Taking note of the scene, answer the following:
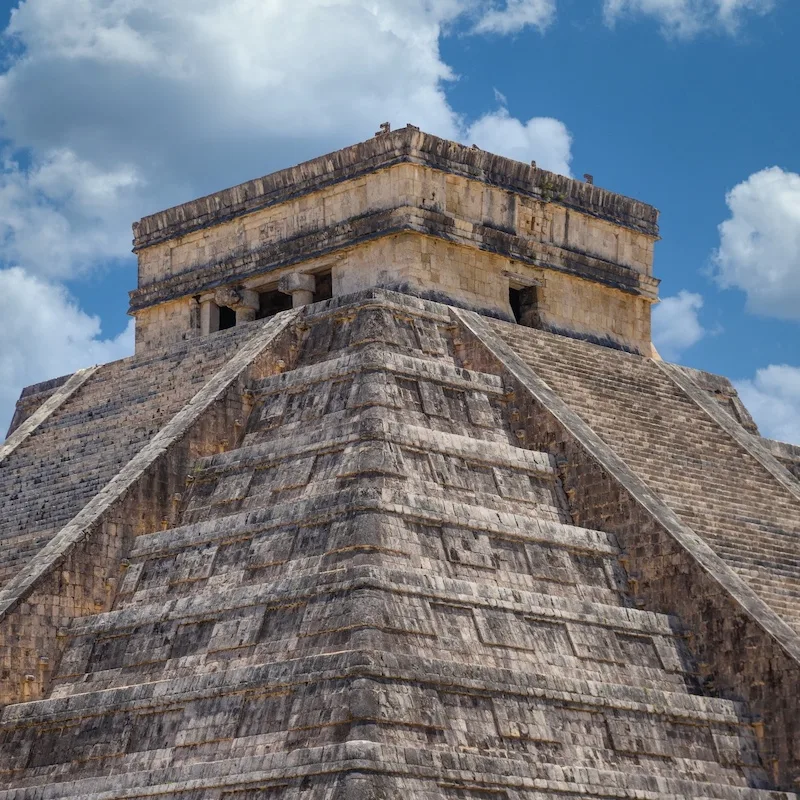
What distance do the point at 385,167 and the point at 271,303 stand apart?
317cm

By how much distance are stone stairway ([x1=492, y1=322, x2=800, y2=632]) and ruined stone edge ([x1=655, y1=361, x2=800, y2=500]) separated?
7 cm

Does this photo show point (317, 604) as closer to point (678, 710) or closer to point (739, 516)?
point (678, 710)

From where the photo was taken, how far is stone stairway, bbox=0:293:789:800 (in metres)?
17.5

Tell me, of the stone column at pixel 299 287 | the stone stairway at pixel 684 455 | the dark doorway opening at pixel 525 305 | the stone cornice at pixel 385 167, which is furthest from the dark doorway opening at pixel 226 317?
the stone stairway at pixel 684 455

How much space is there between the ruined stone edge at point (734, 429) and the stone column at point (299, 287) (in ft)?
15.9

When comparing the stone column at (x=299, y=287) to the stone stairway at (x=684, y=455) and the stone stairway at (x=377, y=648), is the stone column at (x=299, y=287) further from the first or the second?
the stone stairway at (x=377, y=648)

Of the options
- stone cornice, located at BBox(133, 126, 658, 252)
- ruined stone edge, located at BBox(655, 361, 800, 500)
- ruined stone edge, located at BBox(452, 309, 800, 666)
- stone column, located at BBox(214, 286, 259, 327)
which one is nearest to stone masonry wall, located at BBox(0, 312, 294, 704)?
ruined stone edge, located at BBox(452, 309, 800, 666)

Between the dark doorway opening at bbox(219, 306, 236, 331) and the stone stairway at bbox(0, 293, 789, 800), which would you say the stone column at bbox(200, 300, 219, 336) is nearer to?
the dark doorway opening at bbox(219, 306, 236, 331)

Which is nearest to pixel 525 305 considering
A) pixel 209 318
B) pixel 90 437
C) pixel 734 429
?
pixel 734 429

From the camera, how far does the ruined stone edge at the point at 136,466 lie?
68.1 ft

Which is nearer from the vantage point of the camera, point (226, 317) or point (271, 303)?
point (271, 303)

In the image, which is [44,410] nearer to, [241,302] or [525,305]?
[241,302]

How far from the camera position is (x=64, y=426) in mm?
26109

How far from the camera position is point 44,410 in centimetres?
2692
